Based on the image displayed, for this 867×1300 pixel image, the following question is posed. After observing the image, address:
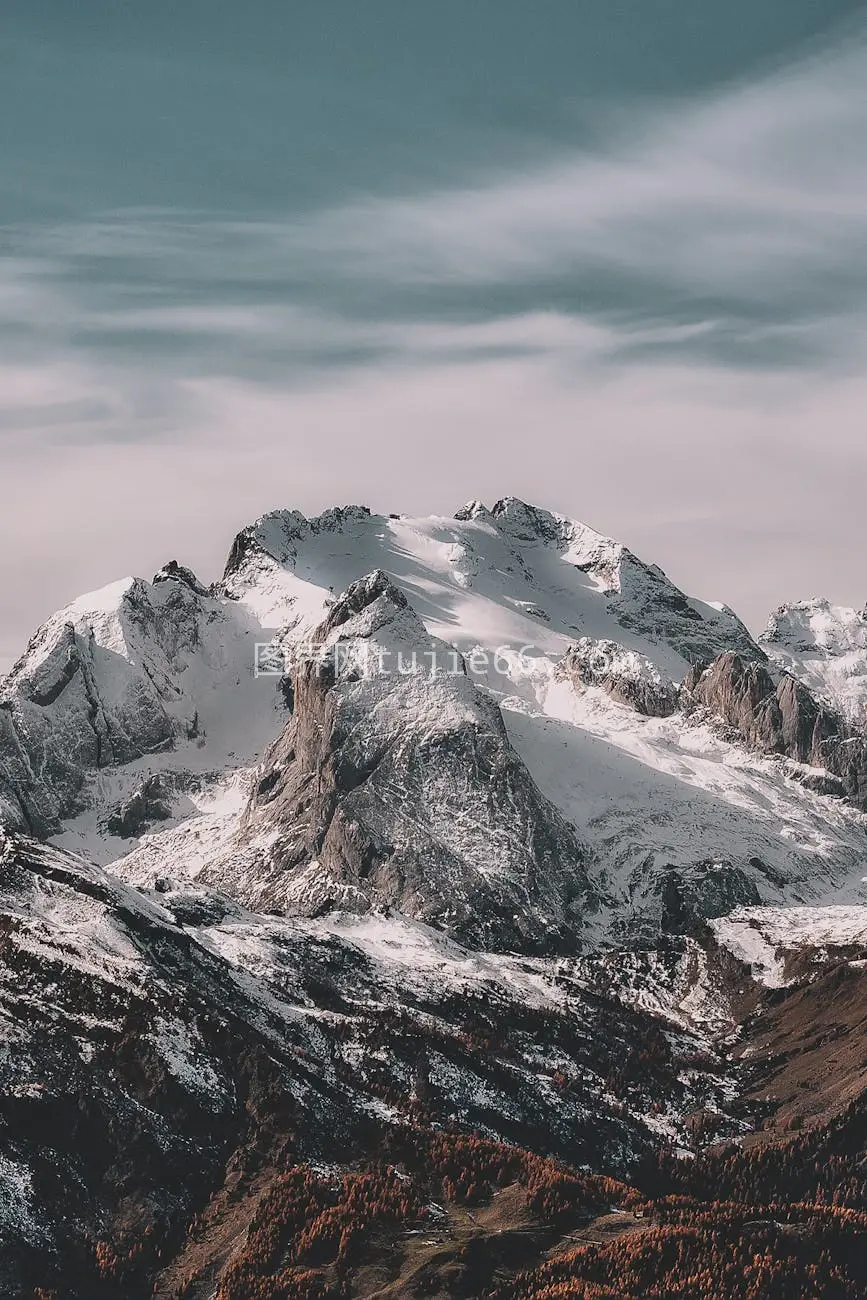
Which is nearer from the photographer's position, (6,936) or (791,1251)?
(791,1251)

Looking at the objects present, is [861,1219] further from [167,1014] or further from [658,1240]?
[167,1014]

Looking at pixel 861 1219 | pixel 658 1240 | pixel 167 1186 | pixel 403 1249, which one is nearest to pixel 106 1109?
pixel 167 1186

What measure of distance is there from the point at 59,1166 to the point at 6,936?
32.9 m

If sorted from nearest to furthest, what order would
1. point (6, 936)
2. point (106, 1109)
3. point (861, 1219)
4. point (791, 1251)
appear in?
point (791, 1251), point (861, 1219), point (106, 1109), point (6, 936)

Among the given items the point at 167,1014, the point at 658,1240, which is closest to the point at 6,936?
the point at 167,1014

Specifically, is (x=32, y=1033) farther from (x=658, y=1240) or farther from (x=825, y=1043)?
(x=825, y=1043)

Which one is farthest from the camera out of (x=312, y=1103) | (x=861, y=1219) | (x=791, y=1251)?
(x=312, y=1103)

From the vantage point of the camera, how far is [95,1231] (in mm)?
110500

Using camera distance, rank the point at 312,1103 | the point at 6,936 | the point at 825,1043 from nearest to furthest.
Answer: the point at 312,1103, the point at 6,936, the point at 825,1043

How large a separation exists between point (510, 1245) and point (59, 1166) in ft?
96.9

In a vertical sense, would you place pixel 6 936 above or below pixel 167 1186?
above

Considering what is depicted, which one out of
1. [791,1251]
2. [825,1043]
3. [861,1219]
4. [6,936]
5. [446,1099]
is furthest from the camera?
[825,1043]

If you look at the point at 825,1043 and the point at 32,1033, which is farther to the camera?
the point at 825,1043

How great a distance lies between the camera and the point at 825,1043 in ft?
656
